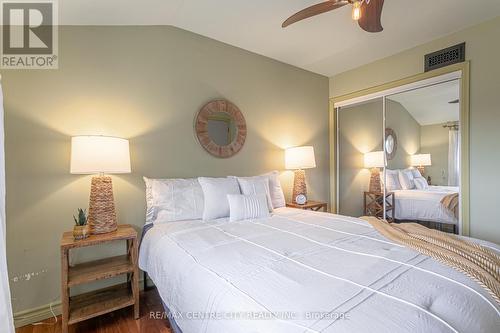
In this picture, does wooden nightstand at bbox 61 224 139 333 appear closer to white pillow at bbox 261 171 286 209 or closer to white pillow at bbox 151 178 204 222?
white pillow at bbox 151 178 204 222

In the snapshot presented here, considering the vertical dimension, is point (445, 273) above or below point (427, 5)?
below

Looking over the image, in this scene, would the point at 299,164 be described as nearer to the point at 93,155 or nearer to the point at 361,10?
the point at 361,10

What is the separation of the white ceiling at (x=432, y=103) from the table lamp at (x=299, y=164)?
4.55ft

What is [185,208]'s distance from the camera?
2.21m

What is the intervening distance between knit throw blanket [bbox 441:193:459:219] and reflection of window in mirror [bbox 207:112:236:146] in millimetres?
2541

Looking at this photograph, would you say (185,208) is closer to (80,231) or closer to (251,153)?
(80,231)

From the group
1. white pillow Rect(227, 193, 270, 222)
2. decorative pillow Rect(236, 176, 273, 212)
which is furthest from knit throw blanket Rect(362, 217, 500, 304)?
decorative pillow Rect(236, 176, 273, 212)

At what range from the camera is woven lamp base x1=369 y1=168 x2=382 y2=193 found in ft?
11.5

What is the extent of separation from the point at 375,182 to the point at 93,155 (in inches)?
134

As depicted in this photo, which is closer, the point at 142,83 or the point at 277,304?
the point at 277,304

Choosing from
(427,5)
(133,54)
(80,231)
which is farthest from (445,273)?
(133,54)

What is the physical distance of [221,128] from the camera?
9.31 feet

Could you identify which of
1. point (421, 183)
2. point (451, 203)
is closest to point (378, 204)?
point (421, 183)

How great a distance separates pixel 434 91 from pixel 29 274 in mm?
4347
